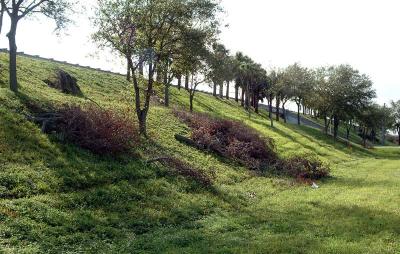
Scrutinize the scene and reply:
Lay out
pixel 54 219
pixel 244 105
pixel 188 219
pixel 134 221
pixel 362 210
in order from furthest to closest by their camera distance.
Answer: pixel 244 105, pixel 362 210, pixel 188 219, pixel 134 221, pixel 54 219

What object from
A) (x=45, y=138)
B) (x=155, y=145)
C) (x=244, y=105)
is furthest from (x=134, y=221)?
(x=244, y=105)

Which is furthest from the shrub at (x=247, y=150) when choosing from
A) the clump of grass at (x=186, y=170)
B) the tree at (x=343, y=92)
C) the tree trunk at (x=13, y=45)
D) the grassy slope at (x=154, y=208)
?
the tree at (x=343, y=92)

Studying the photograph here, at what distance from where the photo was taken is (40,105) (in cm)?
2852

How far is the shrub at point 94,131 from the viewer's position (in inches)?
967

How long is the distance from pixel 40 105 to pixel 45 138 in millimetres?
5817

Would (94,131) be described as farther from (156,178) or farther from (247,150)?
(247,150)

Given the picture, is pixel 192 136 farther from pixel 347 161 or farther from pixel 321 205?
pixel 347 161

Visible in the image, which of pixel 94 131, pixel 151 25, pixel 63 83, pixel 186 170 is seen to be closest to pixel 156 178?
pixel 186 170

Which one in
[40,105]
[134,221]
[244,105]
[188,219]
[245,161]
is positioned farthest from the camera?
[244,105]

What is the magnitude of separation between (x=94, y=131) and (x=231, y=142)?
1675 centimetres

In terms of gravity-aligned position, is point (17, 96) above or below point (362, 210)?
above

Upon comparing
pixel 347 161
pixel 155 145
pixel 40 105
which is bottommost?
pixel 347 161

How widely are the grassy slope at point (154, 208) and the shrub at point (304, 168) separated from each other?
4.22 metres

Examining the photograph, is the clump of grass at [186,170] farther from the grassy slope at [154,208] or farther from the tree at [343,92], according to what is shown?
the tree at [343,92]
